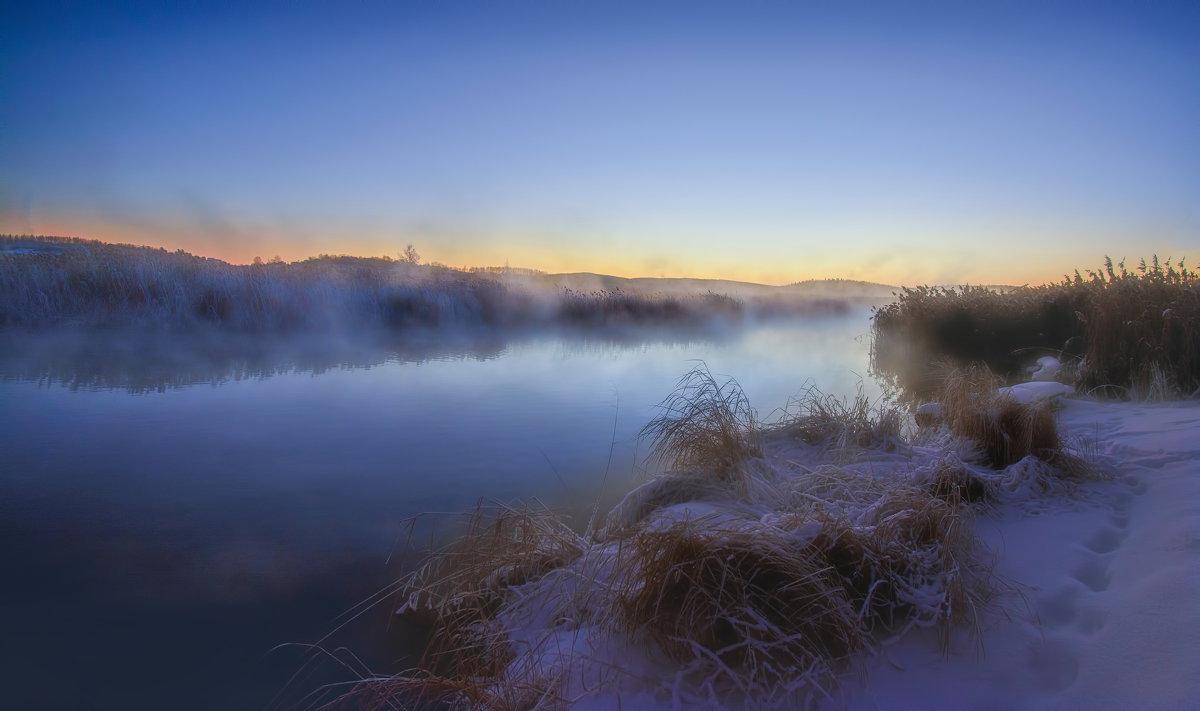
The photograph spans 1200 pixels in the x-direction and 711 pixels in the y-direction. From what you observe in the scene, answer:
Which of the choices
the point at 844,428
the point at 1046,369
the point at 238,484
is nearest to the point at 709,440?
the point at 844,428

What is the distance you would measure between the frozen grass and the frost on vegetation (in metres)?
4.15

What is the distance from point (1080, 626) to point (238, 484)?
474 centimetres

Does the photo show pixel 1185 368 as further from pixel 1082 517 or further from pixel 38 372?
pixel 38 372

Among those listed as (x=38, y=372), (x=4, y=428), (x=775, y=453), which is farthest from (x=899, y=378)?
(x=38, y=372)

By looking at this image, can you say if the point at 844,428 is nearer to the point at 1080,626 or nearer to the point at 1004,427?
the point at 1004,427

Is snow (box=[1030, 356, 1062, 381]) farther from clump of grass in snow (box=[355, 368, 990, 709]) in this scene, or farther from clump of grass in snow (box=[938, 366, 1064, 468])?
clump of grass in snow (box=[355, 368, 990, 709])

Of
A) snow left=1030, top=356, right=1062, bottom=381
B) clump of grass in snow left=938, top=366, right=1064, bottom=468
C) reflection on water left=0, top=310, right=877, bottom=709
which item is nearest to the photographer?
reflection on water left=0, top=310, right=877, bottom=709

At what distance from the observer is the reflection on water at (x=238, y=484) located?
233cm

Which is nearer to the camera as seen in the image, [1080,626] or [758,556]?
[1080,626]

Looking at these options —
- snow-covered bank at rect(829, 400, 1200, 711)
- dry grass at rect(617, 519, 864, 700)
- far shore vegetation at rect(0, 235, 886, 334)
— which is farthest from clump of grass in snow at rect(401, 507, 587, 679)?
far shore vegetation at rect(0, 235, 886, 334)

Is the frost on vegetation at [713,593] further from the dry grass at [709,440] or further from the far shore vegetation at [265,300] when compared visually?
the far shore vegetation at [265,300]

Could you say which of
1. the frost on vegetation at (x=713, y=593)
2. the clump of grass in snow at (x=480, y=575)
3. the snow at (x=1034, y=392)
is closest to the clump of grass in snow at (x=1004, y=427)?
the snow at (x=1034, y=392)

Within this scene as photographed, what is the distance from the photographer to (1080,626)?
1.87m

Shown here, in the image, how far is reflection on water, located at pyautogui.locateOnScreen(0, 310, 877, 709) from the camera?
2334 mm
